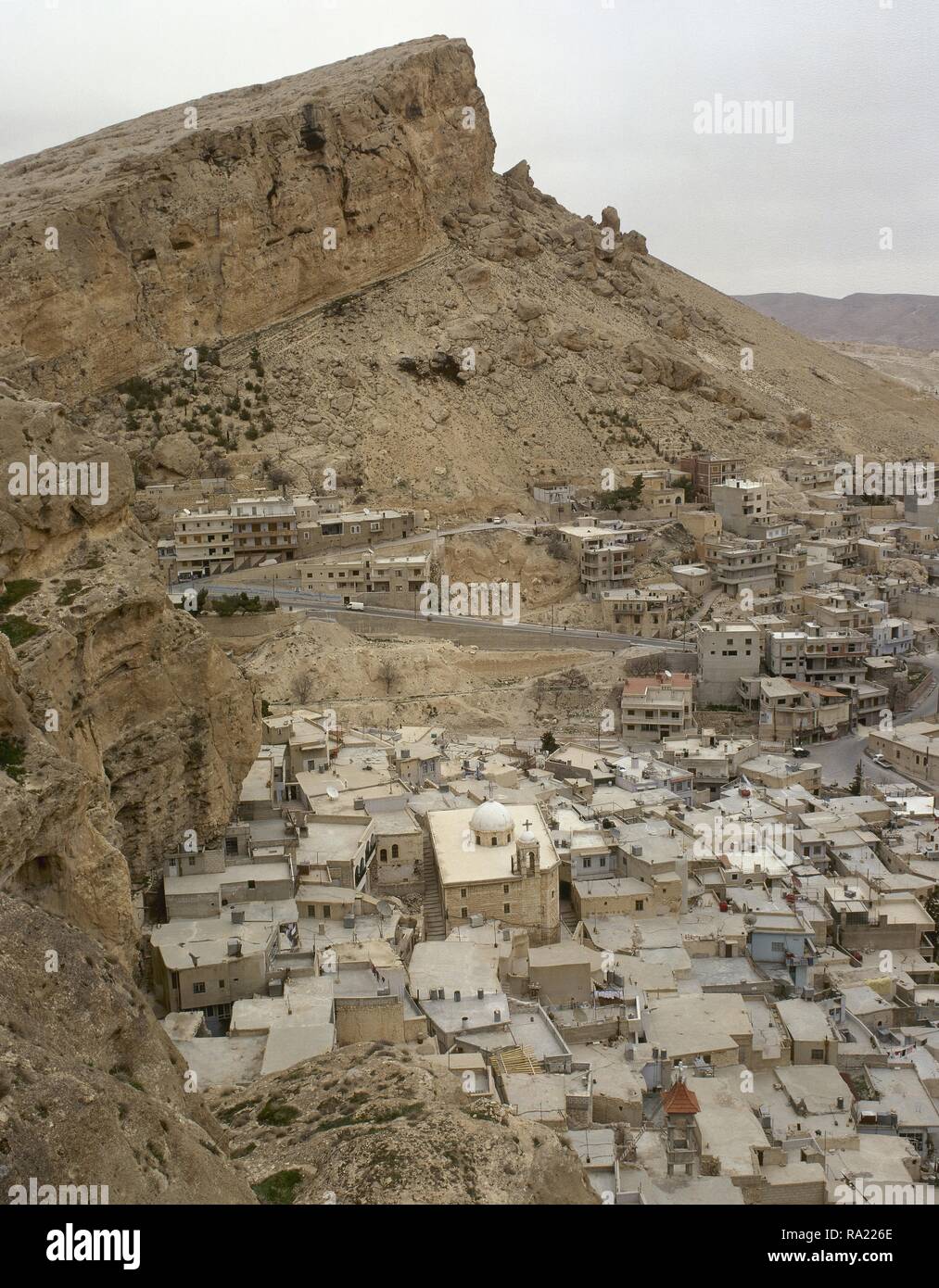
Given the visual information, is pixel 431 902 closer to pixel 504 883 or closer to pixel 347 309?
pixel 504 883

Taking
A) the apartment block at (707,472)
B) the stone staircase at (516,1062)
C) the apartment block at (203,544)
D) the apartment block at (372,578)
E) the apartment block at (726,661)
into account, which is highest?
the apartment block at (707,472)

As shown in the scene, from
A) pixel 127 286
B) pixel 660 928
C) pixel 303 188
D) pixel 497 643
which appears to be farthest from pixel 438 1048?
pixel 303 188

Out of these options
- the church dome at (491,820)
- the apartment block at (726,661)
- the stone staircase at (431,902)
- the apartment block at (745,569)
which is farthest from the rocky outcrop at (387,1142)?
the apartment block at (745,569)

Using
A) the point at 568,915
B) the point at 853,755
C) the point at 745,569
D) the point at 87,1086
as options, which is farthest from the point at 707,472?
the point at 87,1086

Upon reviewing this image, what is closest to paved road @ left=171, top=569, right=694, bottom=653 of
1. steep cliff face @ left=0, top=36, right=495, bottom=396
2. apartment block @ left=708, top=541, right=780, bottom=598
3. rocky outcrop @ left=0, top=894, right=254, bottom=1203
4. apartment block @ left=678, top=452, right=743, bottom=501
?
apartment block @ left=708, top=541, right=780, bottom=598

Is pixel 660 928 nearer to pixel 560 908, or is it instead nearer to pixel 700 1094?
pixel 560 908

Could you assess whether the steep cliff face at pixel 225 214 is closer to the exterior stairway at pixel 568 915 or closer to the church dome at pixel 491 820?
the church dome at pixel 491 820

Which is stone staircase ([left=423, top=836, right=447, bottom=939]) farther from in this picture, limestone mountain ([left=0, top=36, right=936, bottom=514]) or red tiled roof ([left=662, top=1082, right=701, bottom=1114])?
limestone mountain ([left=0, top=36, right=936, bottom=514])
